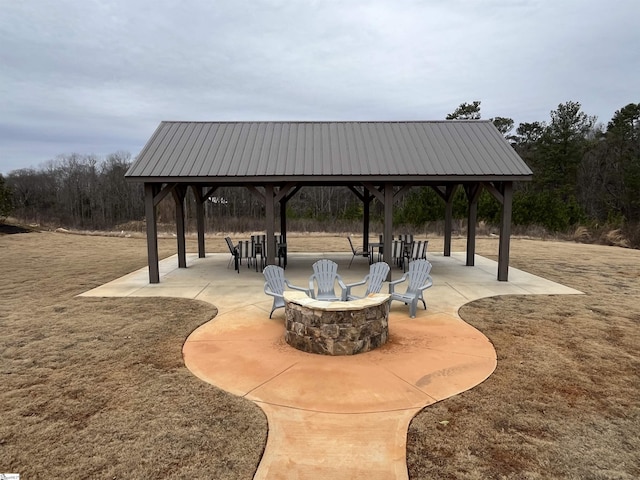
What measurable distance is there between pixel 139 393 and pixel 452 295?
568cm

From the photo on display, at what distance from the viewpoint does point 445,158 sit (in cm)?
903

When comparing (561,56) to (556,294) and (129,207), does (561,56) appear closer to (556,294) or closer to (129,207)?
(556,294)

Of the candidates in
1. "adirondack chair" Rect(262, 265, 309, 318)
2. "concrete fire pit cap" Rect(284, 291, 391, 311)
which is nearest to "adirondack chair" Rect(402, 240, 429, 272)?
"adirondack chair" Rect(262, 265, 309, 318)

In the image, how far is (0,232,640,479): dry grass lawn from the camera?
8.66ft

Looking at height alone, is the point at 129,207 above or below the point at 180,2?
below

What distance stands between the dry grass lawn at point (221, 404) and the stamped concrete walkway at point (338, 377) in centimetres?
16

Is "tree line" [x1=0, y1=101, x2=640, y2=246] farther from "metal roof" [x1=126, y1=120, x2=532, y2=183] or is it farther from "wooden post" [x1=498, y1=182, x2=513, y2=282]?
"wooden post" [x1=498, y1=182, x2=513, y2=282]

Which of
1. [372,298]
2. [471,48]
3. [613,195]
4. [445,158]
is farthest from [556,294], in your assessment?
[613,195]

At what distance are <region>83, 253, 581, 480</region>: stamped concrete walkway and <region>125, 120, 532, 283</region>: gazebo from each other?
7.78ft

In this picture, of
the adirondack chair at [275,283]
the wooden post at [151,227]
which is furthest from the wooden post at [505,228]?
the wooden post at [151,227]

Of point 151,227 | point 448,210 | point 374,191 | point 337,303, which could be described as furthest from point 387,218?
point 151,227

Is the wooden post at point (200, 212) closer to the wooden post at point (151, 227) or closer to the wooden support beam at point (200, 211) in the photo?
the wooden support beam at point (200, 211)

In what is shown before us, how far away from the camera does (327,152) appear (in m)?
9.44

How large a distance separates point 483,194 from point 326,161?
1589 cm
